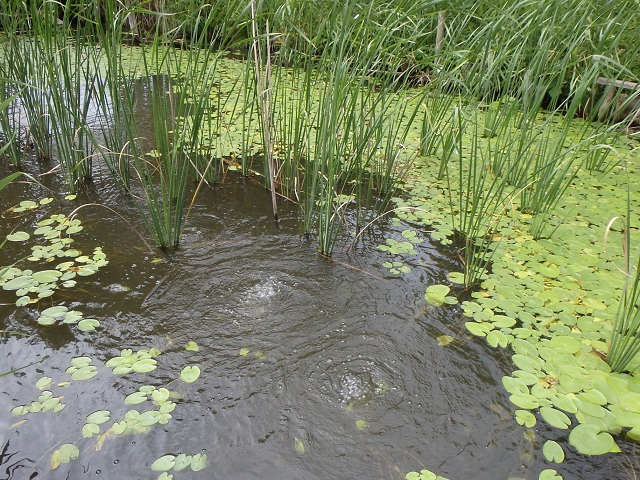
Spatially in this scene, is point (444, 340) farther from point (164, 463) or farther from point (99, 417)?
point (99, 417)

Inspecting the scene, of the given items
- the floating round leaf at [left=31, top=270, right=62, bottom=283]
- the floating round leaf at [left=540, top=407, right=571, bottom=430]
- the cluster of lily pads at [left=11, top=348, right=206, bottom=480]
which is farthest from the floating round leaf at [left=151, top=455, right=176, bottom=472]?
the floating round leaf at [left=540, top=407, right=571, bottom=430]

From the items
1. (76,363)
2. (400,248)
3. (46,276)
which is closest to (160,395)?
(76,363)

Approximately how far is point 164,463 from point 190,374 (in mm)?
280

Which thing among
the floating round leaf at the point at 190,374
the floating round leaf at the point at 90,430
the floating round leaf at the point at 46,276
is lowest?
the floating round leaf at the point at 90,430

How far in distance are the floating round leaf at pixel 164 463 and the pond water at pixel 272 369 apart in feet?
0.07

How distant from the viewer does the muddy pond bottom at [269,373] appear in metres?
Result: 1.26

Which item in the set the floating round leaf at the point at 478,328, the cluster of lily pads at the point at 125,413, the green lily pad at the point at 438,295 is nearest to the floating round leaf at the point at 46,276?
the cluster of lily pads at the point at 125,413

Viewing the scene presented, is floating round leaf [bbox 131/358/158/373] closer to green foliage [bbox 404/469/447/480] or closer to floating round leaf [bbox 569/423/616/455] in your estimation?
green foliage [bbox 404/469/447/480]

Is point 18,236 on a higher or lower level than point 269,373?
higher

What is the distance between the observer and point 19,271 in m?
1.81

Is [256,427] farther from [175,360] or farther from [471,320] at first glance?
[471,320]

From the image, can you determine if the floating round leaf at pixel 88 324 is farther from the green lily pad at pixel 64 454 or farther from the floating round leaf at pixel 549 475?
the floating round leaf at pixel 549 475

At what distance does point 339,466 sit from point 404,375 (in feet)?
1.24

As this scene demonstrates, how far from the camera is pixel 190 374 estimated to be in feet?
4.79
